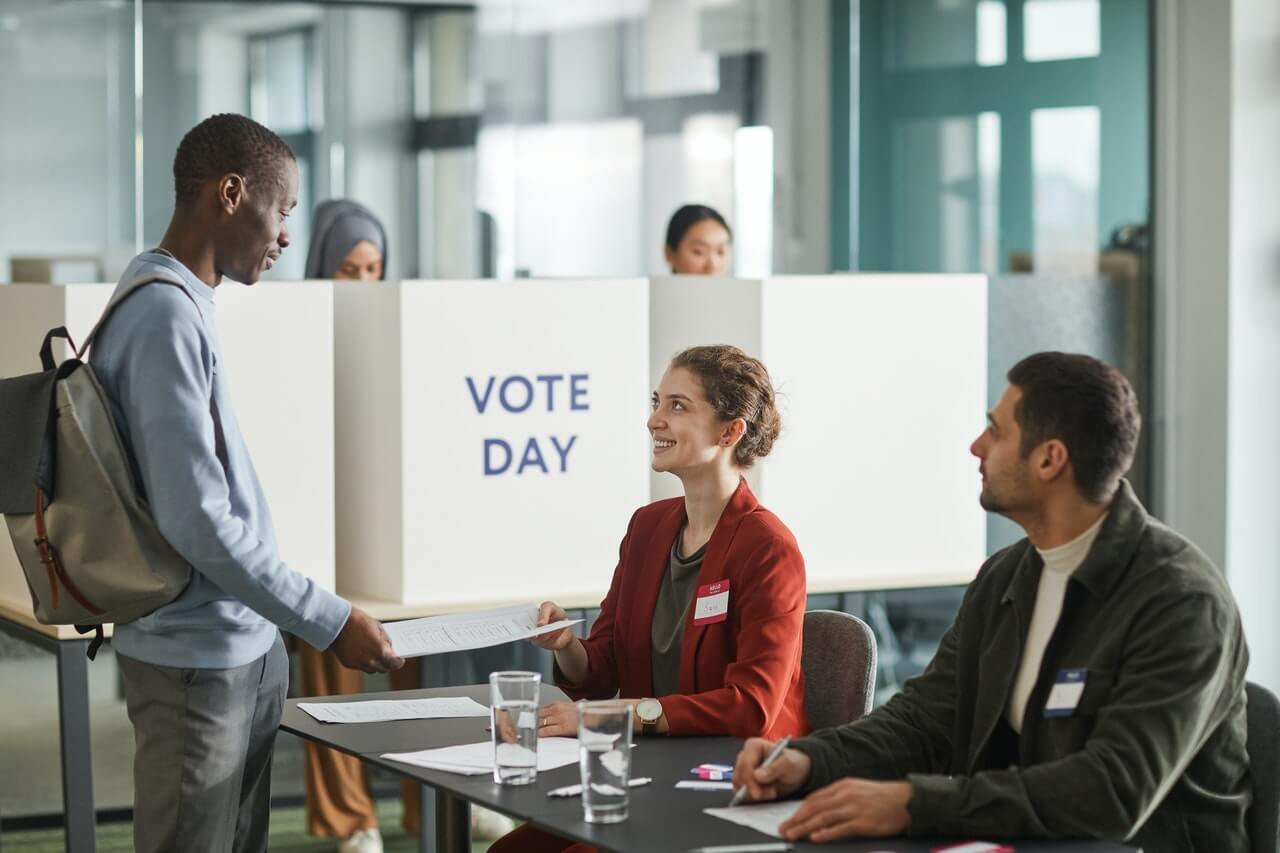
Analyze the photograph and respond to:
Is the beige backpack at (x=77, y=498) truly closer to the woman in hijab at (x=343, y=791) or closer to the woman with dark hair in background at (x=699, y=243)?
the woman in hijab at (x=343, y=791)

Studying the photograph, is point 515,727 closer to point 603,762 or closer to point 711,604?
point 603,762

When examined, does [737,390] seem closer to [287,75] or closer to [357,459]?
[357,459]

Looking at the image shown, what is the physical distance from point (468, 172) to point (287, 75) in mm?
838

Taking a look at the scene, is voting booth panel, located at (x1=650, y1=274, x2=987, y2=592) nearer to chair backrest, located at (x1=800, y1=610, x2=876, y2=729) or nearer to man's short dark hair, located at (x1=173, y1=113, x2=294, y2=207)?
chair backrest, located at (x1=800, y1=610, x2=876, y2=729)

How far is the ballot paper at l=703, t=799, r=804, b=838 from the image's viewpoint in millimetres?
1956

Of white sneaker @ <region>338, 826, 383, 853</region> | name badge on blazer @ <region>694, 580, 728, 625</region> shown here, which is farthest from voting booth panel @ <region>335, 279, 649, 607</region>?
name badge on blazer @ <region>694, 580, 728, 625</region>

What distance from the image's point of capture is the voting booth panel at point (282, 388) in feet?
11.8

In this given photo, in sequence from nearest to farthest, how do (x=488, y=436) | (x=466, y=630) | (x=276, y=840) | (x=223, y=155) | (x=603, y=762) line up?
(x=603, y=762) → (x=223, y=155) → (x=466, y=630) → (x=488, y=436) → (x=276, y=840)

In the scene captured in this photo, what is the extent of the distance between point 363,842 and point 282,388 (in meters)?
1.30

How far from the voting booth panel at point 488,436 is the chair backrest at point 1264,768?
1.93 meters

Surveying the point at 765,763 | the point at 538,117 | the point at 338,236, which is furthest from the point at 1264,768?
the point at 538,117

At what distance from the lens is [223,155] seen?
2.35 m

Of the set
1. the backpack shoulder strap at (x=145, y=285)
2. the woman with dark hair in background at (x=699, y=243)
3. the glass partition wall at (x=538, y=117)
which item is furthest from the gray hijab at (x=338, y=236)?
the backpack shoulder strap at (x=145, y=285)

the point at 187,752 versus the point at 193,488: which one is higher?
the point at 193,488
